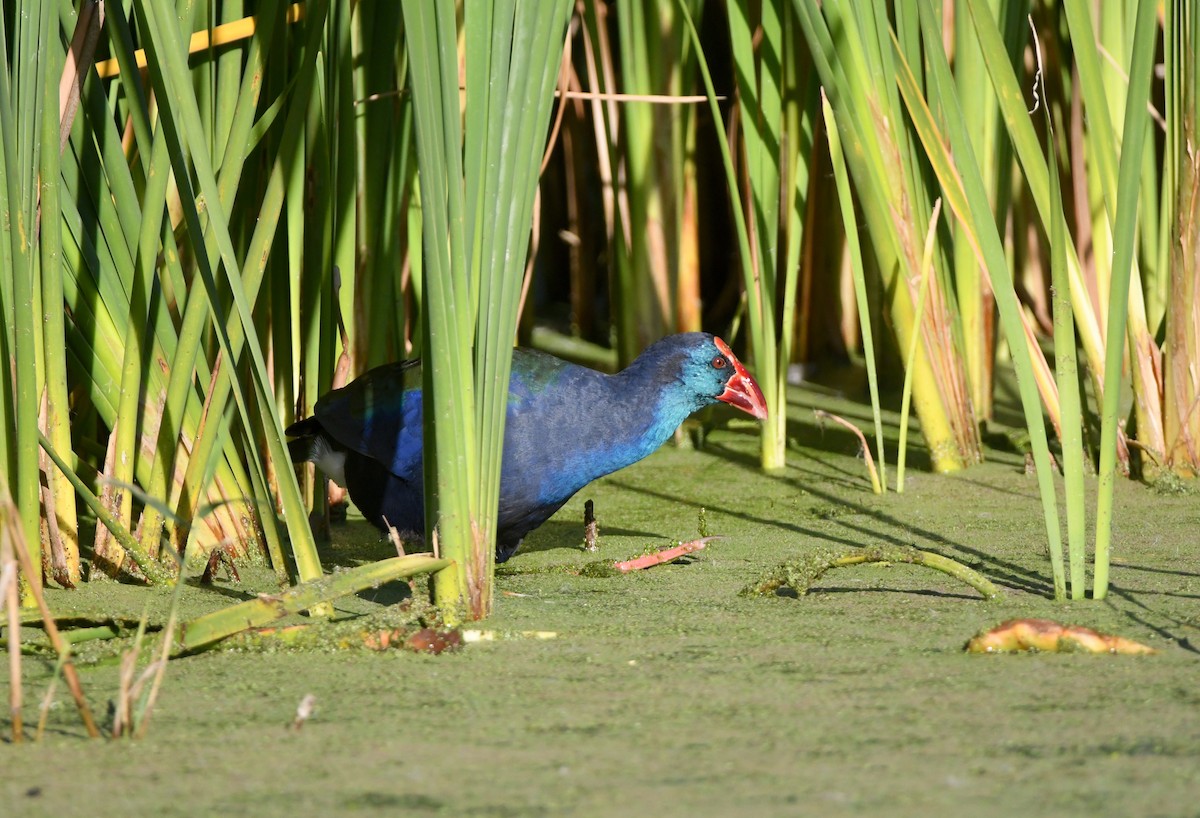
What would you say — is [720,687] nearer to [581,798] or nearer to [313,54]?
[581,798]

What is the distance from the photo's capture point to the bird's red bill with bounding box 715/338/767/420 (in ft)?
8.09

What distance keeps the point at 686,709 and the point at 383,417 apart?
1.06m

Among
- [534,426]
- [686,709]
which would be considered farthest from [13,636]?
[534,426]

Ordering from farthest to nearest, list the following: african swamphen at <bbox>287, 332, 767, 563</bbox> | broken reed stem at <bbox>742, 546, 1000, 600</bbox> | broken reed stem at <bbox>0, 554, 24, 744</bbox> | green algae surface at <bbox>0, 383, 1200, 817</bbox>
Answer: african swamphen at <bbox>287, 332, 767, 563</bbox>
broken reed stem at <bbox>742, 546, 1000, 600</bbox>
broken reed stem at <bbox>0, 554, 24, 744</bbox>
green algae surface at <bbox>0, 383, 1200, 817</bbox>

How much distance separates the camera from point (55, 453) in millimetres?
1892

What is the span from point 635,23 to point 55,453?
5.65 feet

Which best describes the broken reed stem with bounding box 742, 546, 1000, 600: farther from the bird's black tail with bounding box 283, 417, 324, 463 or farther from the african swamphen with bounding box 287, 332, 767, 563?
the bird's black tail with bounding box 283, 417, 324, 463

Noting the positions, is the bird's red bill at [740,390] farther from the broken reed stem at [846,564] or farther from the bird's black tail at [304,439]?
the bird's black tail at [304,439]

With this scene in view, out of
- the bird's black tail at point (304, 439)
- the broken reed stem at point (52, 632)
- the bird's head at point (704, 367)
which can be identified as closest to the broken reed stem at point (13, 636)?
the broken reed stem at point (52, 632)

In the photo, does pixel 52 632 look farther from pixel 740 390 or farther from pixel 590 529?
pixel 740 390

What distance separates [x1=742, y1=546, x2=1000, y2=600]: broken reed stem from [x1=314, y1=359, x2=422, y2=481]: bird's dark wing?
664 millimetres

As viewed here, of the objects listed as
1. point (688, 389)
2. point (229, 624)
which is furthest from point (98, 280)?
point (688, 389)

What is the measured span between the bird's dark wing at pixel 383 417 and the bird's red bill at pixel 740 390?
1.82 feet

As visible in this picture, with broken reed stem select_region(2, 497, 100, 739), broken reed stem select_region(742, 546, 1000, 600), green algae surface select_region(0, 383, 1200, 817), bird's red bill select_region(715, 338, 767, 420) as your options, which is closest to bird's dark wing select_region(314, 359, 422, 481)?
green algae surface select_region(0, 383, 1200, 817)
